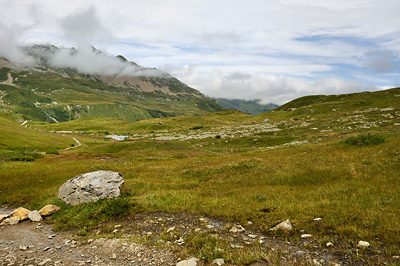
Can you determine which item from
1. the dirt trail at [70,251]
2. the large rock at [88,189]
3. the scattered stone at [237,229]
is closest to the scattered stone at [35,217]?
the dirt trail at [70,251]

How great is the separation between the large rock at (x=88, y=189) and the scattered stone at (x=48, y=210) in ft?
2.92

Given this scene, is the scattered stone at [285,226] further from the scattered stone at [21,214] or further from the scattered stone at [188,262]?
the scattered stone at [21,214]

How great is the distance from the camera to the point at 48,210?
15453 mm

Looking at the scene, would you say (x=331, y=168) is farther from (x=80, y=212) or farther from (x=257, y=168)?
(x=80, y=212)

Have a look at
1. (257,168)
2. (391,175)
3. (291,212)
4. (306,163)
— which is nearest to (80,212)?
(291,212)

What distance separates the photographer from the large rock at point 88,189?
16562 millimetres

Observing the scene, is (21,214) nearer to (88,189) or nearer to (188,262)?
(88,189)

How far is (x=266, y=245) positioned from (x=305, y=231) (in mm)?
2087

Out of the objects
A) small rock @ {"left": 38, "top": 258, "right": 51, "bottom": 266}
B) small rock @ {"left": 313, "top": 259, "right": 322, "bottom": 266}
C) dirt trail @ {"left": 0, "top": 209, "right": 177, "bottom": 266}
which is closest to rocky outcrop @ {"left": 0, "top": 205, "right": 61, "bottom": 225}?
dirt trail @ {"left": 0, "top": 209, "right": 177, "bottom": 266}

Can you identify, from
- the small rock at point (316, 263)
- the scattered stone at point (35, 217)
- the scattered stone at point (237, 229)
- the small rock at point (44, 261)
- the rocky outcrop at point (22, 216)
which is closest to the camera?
the small rock at point (316, 263)

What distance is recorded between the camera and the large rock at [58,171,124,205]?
16.6 meters

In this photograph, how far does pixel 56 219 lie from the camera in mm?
14641

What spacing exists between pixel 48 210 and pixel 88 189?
281 centimetres

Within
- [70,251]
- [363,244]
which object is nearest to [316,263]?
[363,244]
